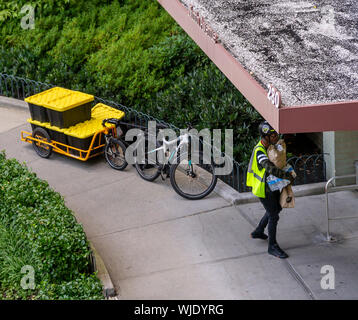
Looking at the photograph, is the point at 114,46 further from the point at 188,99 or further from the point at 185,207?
the point at 185,207

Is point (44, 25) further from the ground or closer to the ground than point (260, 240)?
further from the ground

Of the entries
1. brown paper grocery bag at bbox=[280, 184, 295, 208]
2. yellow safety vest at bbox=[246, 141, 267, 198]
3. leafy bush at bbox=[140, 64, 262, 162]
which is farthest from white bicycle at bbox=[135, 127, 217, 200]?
brown paper grocery bag at bbox=[280, 184, 295, 208]

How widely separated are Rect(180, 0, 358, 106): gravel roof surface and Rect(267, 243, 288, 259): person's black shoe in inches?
91.1

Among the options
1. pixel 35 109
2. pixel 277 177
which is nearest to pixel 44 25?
pixel 35 109

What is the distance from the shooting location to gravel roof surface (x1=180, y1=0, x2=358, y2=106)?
6973mm

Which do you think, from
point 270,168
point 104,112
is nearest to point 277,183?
point 270,168

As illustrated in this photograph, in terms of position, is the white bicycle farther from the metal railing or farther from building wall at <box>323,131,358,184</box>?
building wall at <box>323,131,358,184</box>

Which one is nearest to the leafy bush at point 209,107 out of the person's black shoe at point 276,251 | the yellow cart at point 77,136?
the yellow cart at point 77,136

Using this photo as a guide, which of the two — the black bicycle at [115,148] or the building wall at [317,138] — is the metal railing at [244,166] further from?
the black bicycle at [115,148]

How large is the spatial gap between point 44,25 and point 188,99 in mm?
4680

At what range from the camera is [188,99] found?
39.0 feet

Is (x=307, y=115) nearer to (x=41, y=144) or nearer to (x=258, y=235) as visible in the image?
(x=258, y=235)

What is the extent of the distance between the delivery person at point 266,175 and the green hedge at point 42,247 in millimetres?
2287
